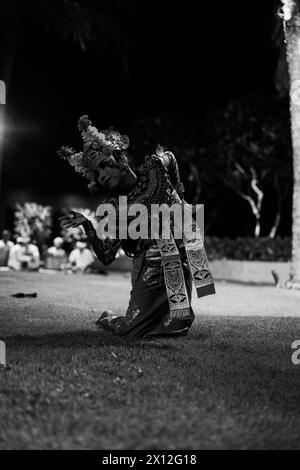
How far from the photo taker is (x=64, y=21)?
17.9 metres

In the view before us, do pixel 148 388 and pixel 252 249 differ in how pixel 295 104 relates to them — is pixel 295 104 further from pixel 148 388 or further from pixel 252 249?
pixel 148 388

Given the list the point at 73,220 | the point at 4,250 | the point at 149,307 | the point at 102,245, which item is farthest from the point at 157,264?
the point at 4,250

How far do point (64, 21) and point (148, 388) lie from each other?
15.5 metres

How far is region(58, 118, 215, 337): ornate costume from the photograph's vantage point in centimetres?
671

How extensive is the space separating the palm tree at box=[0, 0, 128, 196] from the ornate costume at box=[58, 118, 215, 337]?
11.3 m

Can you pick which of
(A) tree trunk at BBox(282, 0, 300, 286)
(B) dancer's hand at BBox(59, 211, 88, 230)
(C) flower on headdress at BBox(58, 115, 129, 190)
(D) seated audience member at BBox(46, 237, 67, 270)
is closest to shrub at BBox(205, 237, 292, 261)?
(D) seated audience member at BBox(46, 237, 67, 270)

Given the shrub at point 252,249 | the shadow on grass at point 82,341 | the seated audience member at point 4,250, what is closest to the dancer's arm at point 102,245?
the shadow on grass at point 82,341

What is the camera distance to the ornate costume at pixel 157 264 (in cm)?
671

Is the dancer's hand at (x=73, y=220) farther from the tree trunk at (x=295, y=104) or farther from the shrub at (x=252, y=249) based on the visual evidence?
the shrub at (x=252, y=249)

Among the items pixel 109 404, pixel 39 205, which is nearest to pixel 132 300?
pixel 109 404

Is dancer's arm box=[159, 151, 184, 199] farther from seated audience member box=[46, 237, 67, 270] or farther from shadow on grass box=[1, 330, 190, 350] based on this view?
seated audience member box=[46, 237, 67, 270]

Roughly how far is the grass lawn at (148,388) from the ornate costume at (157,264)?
0.31 meters

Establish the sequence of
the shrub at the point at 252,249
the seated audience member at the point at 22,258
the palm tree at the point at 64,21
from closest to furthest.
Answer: the palm tree at the point at 64,21 < the shrub at the point at 252,249 < the seated audience member at the point at 22,258
